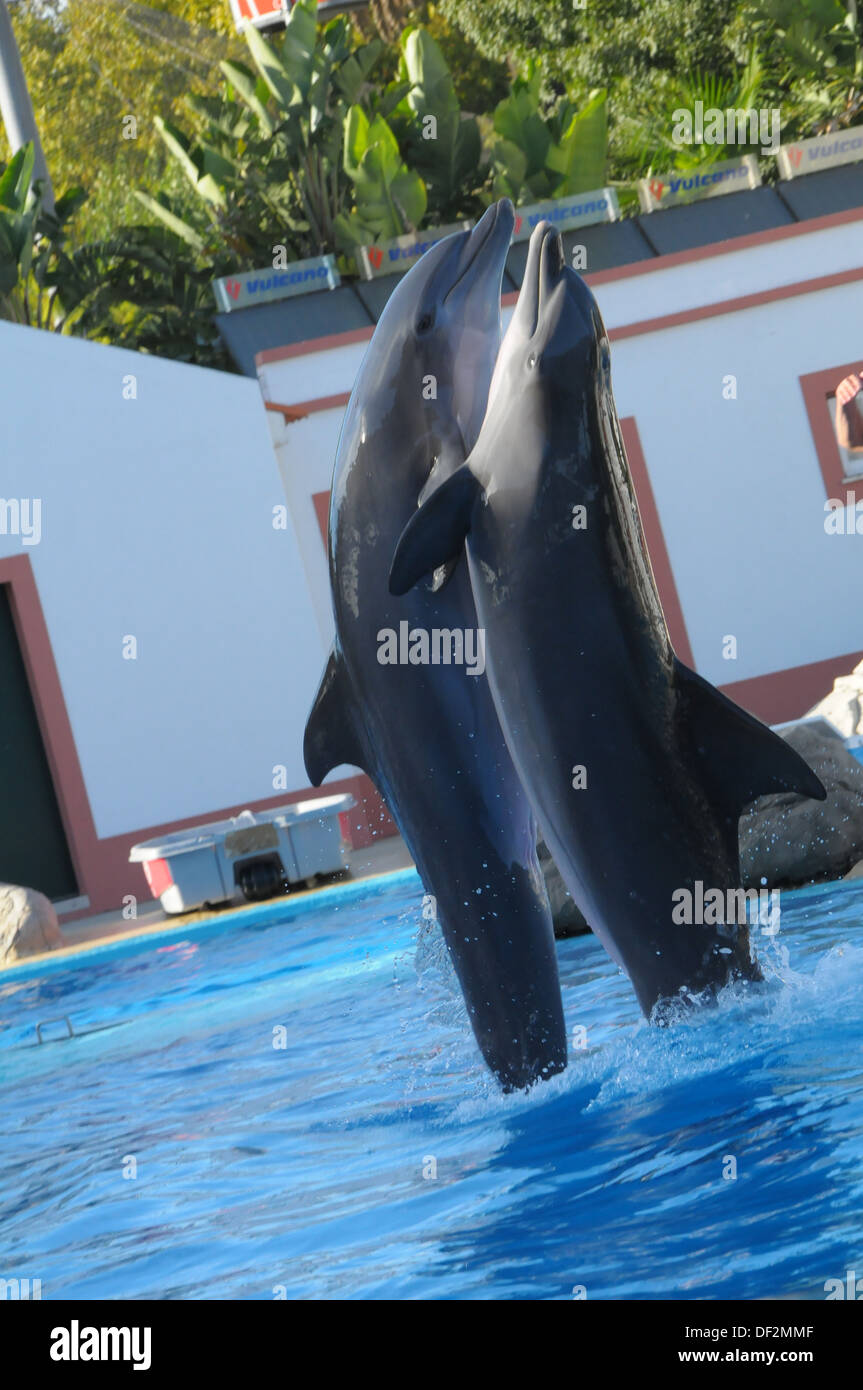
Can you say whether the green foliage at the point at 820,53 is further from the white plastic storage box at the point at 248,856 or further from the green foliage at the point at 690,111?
the white plastic storage box at the point at 248,856

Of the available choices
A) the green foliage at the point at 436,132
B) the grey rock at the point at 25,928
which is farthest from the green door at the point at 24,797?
the green foliage at the point at 436,132

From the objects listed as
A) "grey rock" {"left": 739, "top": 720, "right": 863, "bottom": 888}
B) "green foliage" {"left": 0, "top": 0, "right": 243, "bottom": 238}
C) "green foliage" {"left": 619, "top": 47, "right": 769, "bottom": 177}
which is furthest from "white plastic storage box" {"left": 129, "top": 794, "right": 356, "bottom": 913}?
"green foliage" {"left": 0, "top": 0, "right": 243, "bottom": 238}

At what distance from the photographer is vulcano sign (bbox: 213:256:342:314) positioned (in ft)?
53.0

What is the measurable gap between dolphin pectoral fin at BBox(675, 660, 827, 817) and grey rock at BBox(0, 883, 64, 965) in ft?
24.4

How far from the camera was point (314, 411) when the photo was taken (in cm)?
1410

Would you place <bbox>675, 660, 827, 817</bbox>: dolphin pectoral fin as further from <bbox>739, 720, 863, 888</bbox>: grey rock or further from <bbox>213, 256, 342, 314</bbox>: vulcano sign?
<bbox>213, 256, 342, 314</bbox>: vulcano sign

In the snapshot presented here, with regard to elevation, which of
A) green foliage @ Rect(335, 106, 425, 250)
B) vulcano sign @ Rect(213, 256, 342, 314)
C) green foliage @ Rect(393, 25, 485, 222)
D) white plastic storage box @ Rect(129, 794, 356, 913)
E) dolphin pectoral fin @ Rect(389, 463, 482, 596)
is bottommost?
white plastic storage box @ Rect(129, 794, 356, 913)

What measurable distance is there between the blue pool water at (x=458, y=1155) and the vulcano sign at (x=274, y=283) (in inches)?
407

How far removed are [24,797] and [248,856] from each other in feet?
10.5

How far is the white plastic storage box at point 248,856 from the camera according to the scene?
1086cm

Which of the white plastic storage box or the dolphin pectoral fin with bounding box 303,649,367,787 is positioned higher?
the dolphin pectoral fin with bounding box 303,649,367,787

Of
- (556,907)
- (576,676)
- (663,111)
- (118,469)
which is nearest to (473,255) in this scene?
(576,676)

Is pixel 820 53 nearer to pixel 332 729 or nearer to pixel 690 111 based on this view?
pixel 690 111
